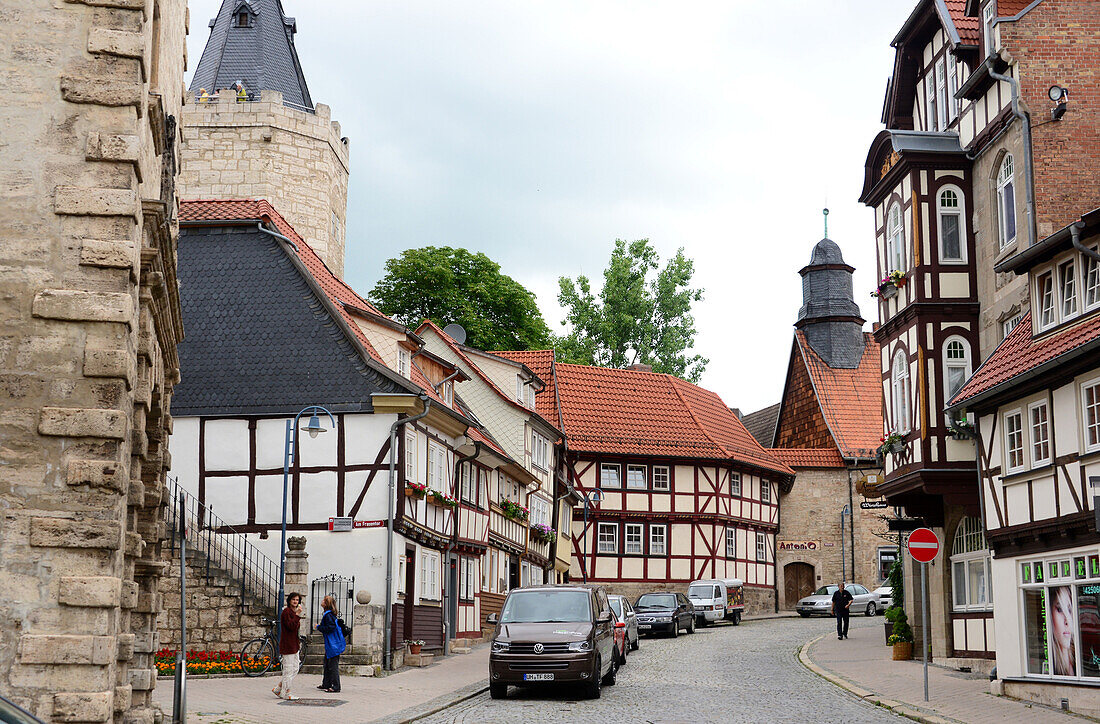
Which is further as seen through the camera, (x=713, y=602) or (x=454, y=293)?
(x=454, y=293)

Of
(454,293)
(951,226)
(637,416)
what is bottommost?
(637,416)

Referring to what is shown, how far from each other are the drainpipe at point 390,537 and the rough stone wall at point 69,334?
1299 cm

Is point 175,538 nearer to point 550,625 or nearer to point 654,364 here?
point 550,625

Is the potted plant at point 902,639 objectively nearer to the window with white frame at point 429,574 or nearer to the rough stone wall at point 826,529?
the window with white frame at point 429,574

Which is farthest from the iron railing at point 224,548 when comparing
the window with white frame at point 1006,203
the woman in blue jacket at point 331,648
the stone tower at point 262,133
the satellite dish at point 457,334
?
the stone tower at point 262,133

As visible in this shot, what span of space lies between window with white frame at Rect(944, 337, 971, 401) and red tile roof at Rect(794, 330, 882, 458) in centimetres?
2970

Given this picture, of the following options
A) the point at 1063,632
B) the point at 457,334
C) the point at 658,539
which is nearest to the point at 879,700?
the point at 1063,632

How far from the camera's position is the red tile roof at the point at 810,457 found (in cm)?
5572

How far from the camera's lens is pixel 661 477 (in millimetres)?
51156

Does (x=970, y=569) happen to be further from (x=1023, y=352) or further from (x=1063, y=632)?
(x=1063, y=632)

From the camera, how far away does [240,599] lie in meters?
23.4

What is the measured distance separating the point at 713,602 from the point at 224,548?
77.5 ft

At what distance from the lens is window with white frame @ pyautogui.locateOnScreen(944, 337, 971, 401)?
26188 millimetres

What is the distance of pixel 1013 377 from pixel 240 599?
13.9 metres
